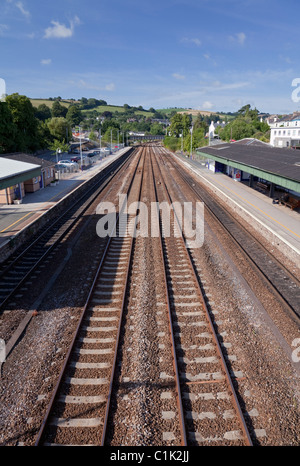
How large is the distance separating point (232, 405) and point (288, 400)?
4.63 feet

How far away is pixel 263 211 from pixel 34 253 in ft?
53.7

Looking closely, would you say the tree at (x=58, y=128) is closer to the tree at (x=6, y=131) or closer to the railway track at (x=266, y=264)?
the tree at (x=6, y=131)

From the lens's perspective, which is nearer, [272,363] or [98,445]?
[98,445]

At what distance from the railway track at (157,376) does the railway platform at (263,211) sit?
7100 mm

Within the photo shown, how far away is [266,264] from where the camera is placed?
15508 mm

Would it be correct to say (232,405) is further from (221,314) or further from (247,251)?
(247,251)

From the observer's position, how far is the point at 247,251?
1717 centimetres

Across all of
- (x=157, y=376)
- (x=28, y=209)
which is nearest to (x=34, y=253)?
(x=28, y=209)

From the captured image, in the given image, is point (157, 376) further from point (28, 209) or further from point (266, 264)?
point (28, 209)

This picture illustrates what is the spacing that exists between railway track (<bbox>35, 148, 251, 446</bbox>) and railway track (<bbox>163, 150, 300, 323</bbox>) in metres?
3.27

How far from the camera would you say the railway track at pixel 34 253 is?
520 inches

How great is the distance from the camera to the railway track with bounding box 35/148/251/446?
6.85 metres
